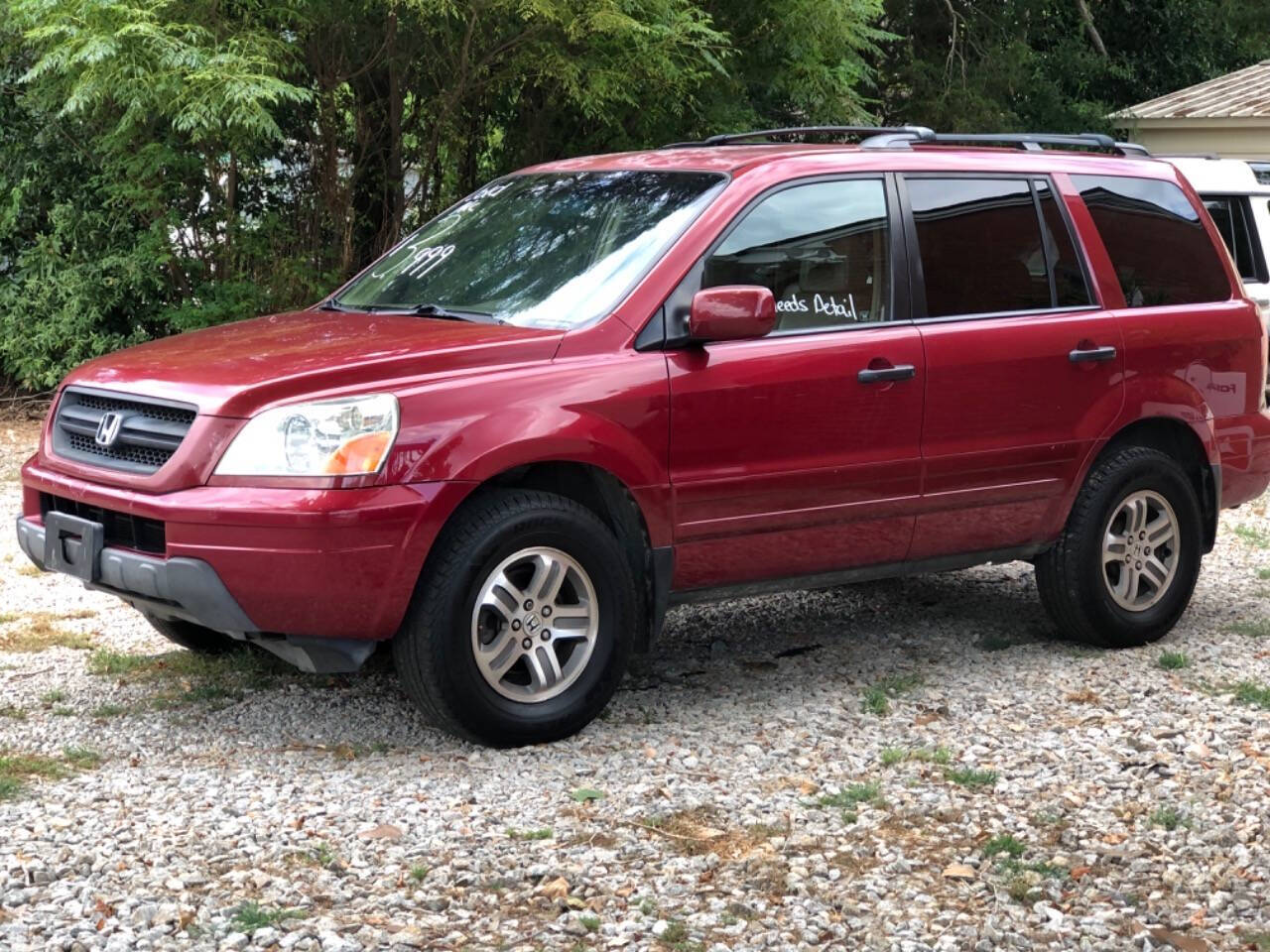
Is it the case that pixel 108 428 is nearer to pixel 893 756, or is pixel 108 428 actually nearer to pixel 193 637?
pixel 193 637

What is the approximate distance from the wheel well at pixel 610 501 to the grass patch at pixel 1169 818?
1670 mm

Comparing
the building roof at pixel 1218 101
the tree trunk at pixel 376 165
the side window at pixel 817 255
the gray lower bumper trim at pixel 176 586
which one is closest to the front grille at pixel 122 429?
the gray lower bumper trim at pixel 176 586

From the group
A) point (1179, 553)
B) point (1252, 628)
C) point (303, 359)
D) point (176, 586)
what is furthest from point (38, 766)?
point (1252, 628)

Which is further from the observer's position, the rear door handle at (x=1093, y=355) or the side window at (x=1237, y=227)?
the side window at (x=1237, y=227)

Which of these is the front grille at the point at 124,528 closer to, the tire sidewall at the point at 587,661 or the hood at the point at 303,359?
the hood at the point at 303,359

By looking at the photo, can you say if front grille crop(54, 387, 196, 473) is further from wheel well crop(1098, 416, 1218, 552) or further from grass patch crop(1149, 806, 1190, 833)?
wheel well crop(1098, 416, 1218, 552)

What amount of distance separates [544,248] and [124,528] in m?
1.75

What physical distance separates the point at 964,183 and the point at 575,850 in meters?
3.12

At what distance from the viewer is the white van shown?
12.8 metres

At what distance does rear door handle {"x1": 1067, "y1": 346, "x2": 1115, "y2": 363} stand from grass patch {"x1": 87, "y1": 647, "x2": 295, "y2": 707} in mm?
3129

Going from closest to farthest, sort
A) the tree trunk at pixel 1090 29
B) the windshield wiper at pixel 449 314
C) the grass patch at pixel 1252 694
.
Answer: the windshield wiper at pixel 449 314 → the grass patch at pixel 1252 694 → the tree trunk at pixel 1090 29

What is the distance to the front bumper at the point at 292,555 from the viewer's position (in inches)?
192

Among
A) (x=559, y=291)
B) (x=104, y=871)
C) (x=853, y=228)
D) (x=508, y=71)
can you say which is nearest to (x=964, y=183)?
(x=853, y=228)

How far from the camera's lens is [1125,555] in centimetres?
686
